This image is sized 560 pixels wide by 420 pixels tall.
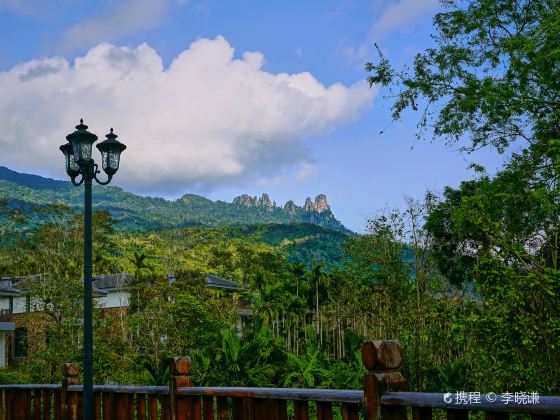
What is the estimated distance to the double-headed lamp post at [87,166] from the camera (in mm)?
7609

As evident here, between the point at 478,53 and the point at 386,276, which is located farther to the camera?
the point at 386,276

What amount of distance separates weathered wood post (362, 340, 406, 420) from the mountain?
136051 millimetres

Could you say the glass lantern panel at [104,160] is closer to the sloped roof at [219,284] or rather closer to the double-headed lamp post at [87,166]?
the double-headed lamp post at [87,166]

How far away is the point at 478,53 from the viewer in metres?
16.6

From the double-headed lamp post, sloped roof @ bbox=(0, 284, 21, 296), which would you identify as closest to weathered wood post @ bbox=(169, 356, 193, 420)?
the double-headed lamp post

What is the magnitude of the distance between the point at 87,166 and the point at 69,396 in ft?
10.0

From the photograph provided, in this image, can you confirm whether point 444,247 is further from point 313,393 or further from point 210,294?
point 313,393

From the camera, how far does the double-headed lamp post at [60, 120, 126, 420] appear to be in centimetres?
761

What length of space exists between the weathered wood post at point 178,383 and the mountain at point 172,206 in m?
134

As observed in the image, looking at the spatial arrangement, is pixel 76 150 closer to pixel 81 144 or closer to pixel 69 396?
pixel 81 144

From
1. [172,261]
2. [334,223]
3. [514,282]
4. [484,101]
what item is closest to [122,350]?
[484,101]

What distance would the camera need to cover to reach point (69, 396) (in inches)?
252


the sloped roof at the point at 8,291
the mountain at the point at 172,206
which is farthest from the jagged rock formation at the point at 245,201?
the sloped roof at the point at 8,291

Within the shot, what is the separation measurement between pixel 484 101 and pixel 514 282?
7.90 m
